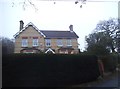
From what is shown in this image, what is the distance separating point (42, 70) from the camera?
1586cm

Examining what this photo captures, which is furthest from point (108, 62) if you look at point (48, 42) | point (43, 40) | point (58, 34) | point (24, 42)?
point (58, 34)

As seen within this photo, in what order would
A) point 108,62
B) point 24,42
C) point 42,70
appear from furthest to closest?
1. point 24,42
2. point 108,62
3. point 42,70

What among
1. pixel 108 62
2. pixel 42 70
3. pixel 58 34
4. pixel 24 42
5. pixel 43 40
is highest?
pixel 58 34

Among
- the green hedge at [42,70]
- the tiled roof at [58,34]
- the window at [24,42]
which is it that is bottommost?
the green hedge at [42,70]

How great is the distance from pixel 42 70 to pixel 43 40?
37.0m

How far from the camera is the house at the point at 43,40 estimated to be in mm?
50812

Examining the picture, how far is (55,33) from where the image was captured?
182ft

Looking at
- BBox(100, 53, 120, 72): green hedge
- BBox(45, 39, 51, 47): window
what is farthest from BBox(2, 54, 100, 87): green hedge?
BBox(45, 39, 51, 47): window

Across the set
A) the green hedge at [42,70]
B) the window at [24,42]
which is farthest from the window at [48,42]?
the green hedge at [42,70]

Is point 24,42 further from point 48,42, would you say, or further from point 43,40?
point 48,42

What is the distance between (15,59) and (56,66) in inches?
123

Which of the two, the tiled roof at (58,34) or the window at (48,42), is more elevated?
the tiled roof at (58,34)

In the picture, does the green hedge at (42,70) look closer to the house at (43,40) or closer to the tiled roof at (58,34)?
the house at (43,40)

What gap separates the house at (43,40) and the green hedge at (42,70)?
31052 millimetres
